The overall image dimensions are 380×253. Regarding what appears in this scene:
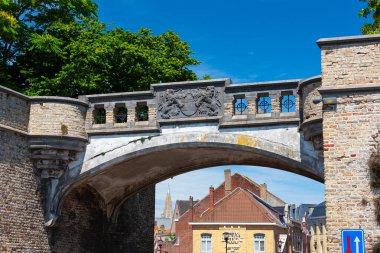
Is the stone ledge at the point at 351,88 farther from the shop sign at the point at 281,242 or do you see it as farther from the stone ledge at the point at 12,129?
the shop sign at the point at 281,242

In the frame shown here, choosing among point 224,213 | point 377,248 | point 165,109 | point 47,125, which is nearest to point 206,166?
point 165,109

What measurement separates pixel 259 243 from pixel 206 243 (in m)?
4.04

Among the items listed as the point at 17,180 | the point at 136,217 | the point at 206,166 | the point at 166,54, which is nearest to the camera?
the point at 17,180

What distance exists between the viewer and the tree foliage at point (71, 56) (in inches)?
959

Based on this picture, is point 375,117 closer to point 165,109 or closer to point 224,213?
point 165,109

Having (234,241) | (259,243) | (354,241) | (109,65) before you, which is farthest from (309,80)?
(234,241)

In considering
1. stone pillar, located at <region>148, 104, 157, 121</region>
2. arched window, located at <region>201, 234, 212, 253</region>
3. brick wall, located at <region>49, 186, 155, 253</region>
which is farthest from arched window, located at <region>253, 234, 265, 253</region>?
stone pillar, located at <region>148, 104, 157, 121</region>

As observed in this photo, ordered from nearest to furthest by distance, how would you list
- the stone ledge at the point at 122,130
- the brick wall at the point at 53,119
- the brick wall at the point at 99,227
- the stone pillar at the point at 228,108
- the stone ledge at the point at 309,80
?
the stone ledge at the point at 309,80
the stone pillar at the point at 228,108
the stone ledge at the point at 122,130
the brick wall at the point at 53,119
the brick wall at the point at 99,227

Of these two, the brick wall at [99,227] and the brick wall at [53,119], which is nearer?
the brick wall at [53,119]

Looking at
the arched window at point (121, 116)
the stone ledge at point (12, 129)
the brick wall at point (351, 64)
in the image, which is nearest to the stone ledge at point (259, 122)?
the brick wall at point (351, 64)

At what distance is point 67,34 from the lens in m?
25.7

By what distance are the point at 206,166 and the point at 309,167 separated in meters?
5.93

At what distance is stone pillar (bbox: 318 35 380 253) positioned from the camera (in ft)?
39.4

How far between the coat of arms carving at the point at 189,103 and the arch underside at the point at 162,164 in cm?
86
